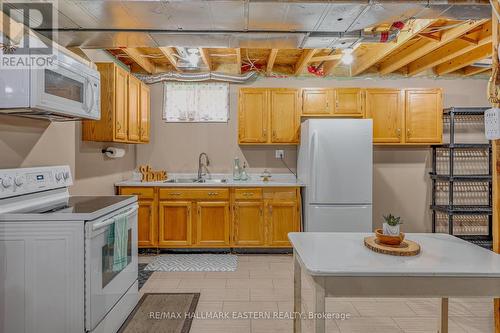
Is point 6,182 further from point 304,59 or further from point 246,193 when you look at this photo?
point 304,59

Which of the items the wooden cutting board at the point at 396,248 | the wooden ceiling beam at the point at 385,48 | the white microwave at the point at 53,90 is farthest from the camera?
the wooden ceiling beam at the point at 385,48

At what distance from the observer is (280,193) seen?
4.00 metres

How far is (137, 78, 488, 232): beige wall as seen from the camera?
4.55m

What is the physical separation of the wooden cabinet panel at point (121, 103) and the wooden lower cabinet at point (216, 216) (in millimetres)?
847

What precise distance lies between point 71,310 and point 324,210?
2.66 m

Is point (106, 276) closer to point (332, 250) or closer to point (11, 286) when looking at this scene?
point (11, 286)

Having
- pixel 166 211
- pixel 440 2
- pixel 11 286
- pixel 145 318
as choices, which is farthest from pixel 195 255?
pixel 440 2

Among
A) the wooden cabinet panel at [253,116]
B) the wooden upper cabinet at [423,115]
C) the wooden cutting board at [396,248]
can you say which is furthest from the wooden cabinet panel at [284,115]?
the wooden cutting board at [396,248]

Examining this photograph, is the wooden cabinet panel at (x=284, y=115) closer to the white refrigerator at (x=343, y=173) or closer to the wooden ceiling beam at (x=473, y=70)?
the white refrigerator at (x=343, y=173)

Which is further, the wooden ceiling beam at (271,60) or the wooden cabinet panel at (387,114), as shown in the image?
the wooden cabinet panel at (387,114)

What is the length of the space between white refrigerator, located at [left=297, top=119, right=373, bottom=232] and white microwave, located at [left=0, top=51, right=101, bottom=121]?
2352 mm

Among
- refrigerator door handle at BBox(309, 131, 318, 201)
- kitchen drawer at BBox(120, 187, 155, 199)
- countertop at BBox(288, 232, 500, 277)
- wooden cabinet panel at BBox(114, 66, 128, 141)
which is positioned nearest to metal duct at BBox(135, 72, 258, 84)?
wooden cabinet panel at BBox(114, 66, 128, 141)

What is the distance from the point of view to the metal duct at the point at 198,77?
447 centimetres

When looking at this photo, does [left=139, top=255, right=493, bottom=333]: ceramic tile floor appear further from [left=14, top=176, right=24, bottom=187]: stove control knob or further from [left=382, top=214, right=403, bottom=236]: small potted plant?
[left=14, top=176, right=24, bottom=187]: stove control knob
